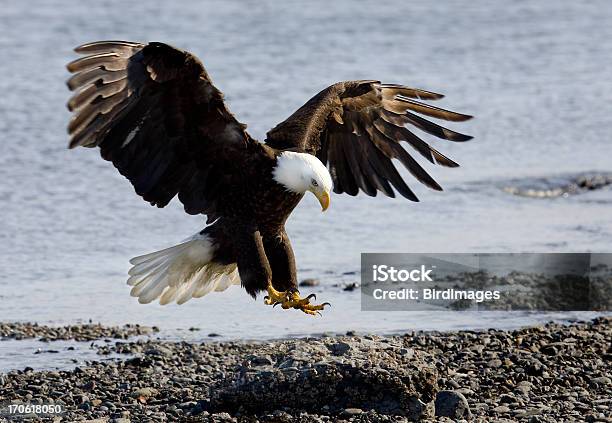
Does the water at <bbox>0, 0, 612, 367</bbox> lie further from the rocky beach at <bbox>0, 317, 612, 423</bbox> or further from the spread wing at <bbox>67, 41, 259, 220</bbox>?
the spread wing at <bbox>67, 41, 259, 220</bbox>

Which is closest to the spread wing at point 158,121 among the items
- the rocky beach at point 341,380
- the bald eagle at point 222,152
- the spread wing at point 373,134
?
the bald eagle at point 222,152

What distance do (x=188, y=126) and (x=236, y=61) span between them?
9.29 metres

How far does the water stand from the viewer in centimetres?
735

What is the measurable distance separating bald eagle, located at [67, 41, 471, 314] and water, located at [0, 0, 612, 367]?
766 mm

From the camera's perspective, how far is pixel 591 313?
711 centimetres

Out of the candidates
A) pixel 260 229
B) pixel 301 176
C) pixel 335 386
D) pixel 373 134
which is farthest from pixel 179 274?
pixel 335 386

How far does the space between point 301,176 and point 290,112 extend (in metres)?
6.37

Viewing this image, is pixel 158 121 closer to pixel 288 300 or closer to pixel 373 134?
pixel 288 300

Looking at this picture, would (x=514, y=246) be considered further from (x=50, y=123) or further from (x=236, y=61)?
(x=236, y=61)

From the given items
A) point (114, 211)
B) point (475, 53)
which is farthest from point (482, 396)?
point (475, 53)

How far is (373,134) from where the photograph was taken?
6.67m

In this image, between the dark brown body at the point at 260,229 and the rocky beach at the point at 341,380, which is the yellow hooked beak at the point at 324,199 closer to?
the dark brown body at the point at 260,229

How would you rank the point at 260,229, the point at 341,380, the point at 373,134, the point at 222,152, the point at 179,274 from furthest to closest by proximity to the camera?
1. the point at 373,134
2. the point at 179,274
3. the point at 260,229
4. the point at 222,152
5. the point at 341,380

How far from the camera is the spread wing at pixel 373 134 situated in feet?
21.3
